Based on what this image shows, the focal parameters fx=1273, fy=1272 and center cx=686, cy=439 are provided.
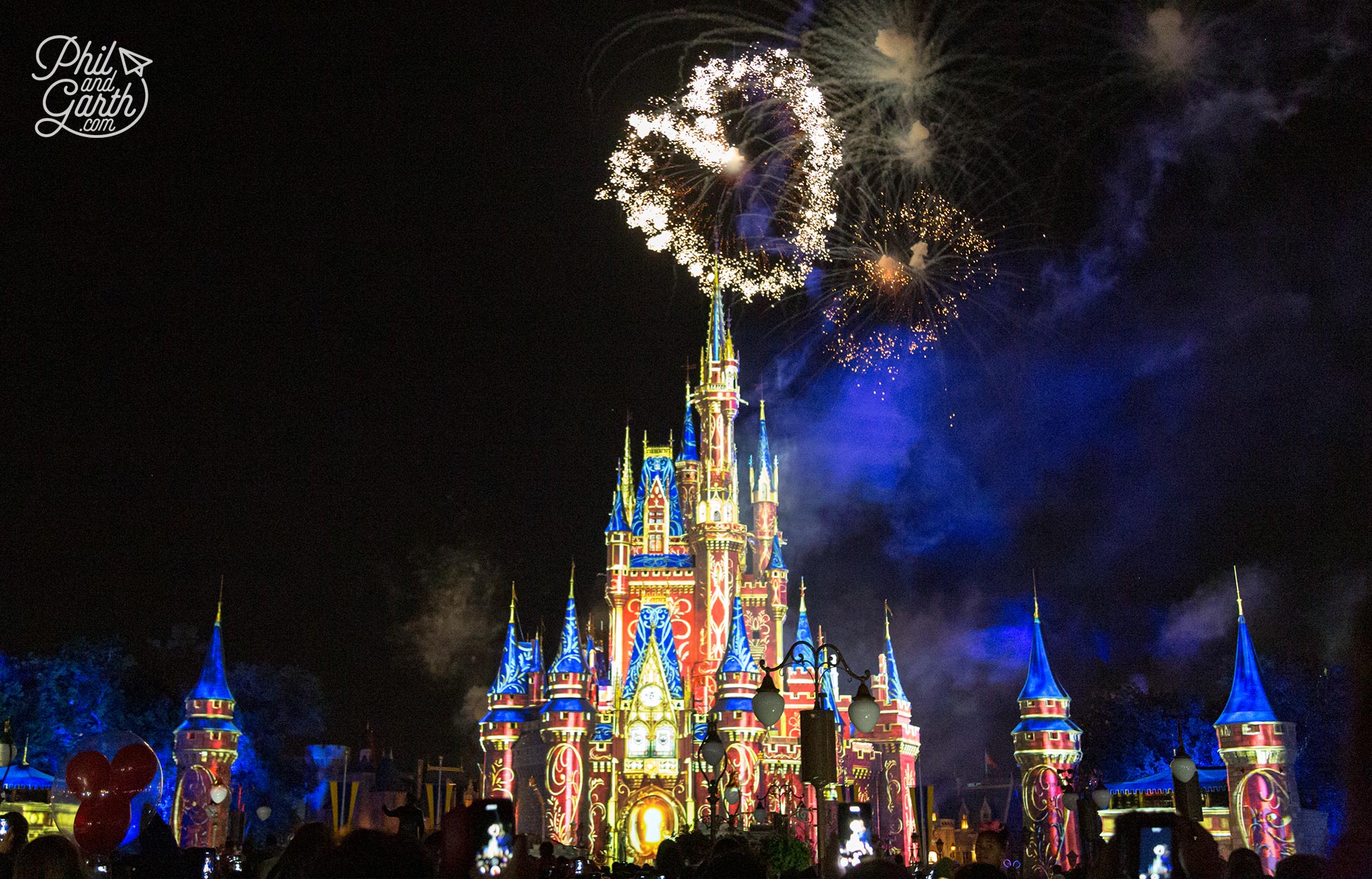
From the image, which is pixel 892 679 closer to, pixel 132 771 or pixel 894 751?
pixel 894 751

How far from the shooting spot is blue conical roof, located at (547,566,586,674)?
2061 inches

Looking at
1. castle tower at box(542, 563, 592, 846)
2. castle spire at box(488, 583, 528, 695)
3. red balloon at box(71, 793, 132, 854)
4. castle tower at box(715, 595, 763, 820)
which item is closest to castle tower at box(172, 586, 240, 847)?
castle spire at box(488, 583, 528, 695)

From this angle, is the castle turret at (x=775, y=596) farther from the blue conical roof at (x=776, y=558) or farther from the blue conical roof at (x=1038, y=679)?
the blue conical roof at (x=1038, y=679)

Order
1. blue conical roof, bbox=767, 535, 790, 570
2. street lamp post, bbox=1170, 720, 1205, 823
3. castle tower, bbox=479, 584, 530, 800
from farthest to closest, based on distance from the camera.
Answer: blue conical roof, bbox=767, 535, 790, 570 → castle tower, bbox=479, 584, 530, 800 → street lamp post, bbox=1170, 720, 1205, 823

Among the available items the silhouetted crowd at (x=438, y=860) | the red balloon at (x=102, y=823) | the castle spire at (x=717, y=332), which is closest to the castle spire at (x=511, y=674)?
the castle spire at (x=717, y=332)

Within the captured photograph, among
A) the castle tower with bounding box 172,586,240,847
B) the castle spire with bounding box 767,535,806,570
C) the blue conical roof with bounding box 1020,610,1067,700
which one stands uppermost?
the castle spire with bounding box 767,535,806,570

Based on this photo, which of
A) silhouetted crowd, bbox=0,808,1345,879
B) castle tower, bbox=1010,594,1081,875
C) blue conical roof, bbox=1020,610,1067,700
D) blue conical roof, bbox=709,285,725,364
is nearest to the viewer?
silhouetted crowd, bbox=0,808,1345,879

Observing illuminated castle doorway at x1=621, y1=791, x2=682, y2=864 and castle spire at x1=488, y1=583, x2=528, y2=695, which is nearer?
illuminated castle doorway at x1=621, y1=791, x2=682, y2=864

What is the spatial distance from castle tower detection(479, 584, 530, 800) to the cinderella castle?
0.07 metres

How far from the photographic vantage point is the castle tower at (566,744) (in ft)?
165

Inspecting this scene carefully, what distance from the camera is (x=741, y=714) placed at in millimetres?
49875

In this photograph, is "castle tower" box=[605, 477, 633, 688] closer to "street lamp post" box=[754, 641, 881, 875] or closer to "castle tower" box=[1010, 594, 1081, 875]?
"castle tower" box=[1010, 594, 1081, 875]

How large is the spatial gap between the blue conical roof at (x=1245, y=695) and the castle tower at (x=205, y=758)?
3408 centimetres

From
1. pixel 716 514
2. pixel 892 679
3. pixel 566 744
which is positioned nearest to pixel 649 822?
pixel 566 744
